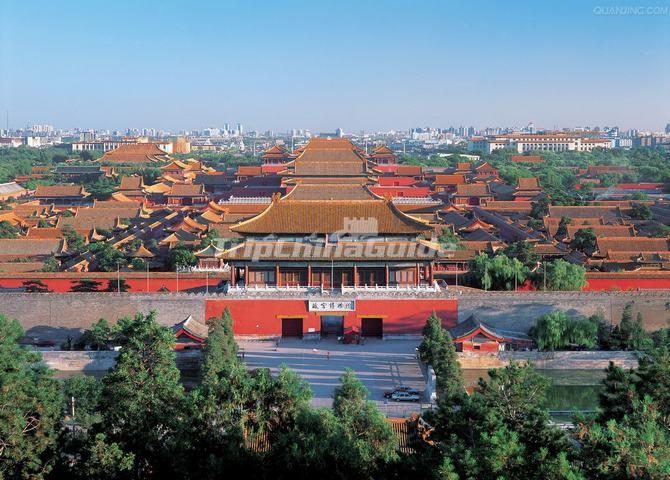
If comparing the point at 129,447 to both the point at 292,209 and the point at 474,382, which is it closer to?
the point at 474,382

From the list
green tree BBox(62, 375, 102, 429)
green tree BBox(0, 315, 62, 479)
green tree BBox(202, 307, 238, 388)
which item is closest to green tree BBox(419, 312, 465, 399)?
green tree BBox(202, 307, 238, 388)

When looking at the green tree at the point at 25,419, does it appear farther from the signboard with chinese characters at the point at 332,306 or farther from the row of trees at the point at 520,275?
the row of trees at the point at 520,275

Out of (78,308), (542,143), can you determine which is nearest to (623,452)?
(78,308)

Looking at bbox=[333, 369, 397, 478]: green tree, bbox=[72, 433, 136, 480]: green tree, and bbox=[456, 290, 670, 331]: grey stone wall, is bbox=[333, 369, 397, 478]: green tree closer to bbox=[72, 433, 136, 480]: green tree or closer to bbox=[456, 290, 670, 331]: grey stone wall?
bbox=[72, 433, 136, 480]: green tree

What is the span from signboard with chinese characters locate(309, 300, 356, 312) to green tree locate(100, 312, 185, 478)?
9724mm

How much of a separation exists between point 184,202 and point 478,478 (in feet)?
124

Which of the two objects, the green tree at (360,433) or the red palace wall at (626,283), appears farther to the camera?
the red palace wall at (626,283)

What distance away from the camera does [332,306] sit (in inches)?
821

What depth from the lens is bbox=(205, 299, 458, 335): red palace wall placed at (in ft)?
68.4

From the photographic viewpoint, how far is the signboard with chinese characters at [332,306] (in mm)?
20812

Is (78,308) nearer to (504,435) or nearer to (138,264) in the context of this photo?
(138,264)

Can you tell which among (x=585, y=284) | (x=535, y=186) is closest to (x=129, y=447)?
(x=585, y=284)

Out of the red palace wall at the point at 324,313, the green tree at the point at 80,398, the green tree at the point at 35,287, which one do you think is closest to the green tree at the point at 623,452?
the green tree at the point at 80,398

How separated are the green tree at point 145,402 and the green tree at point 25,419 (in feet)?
2.42
